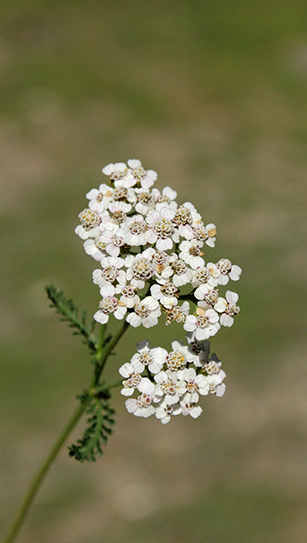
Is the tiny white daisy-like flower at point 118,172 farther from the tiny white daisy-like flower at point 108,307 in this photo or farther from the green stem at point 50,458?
the green stem at point 50,458

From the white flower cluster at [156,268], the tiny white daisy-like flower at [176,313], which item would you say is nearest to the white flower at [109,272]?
the white flower cluster at [156,268]

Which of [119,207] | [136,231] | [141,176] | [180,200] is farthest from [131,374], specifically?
[180,200]

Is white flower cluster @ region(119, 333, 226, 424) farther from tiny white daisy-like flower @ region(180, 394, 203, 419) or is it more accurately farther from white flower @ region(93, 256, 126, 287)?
white flower @ region(93, 256, 126, 287)

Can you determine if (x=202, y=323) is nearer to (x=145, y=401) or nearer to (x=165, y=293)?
(x=165, y=293)

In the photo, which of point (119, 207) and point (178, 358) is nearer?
point (178, 358)

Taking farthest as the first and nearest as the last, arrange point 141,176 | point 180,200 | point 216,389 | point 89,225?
point 180,200, point 141,176, point 89,225, point 216,389

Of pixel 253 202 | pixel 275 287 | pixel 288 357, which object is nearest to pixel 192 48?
pixel 253 202

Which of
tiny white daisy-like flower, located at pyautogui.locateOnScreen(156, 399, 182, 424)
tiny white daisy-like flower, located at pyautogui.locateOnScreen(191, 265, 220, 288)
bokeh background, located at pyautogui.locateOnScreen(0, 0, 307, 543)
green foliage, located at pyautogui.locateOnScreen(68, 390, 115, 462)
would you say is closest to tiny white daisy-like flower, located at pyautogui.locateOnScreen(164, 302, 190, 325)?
tiny white daisy-like flower, located at pyautogui.locateOnScreen(191, 265, 220, 288)
